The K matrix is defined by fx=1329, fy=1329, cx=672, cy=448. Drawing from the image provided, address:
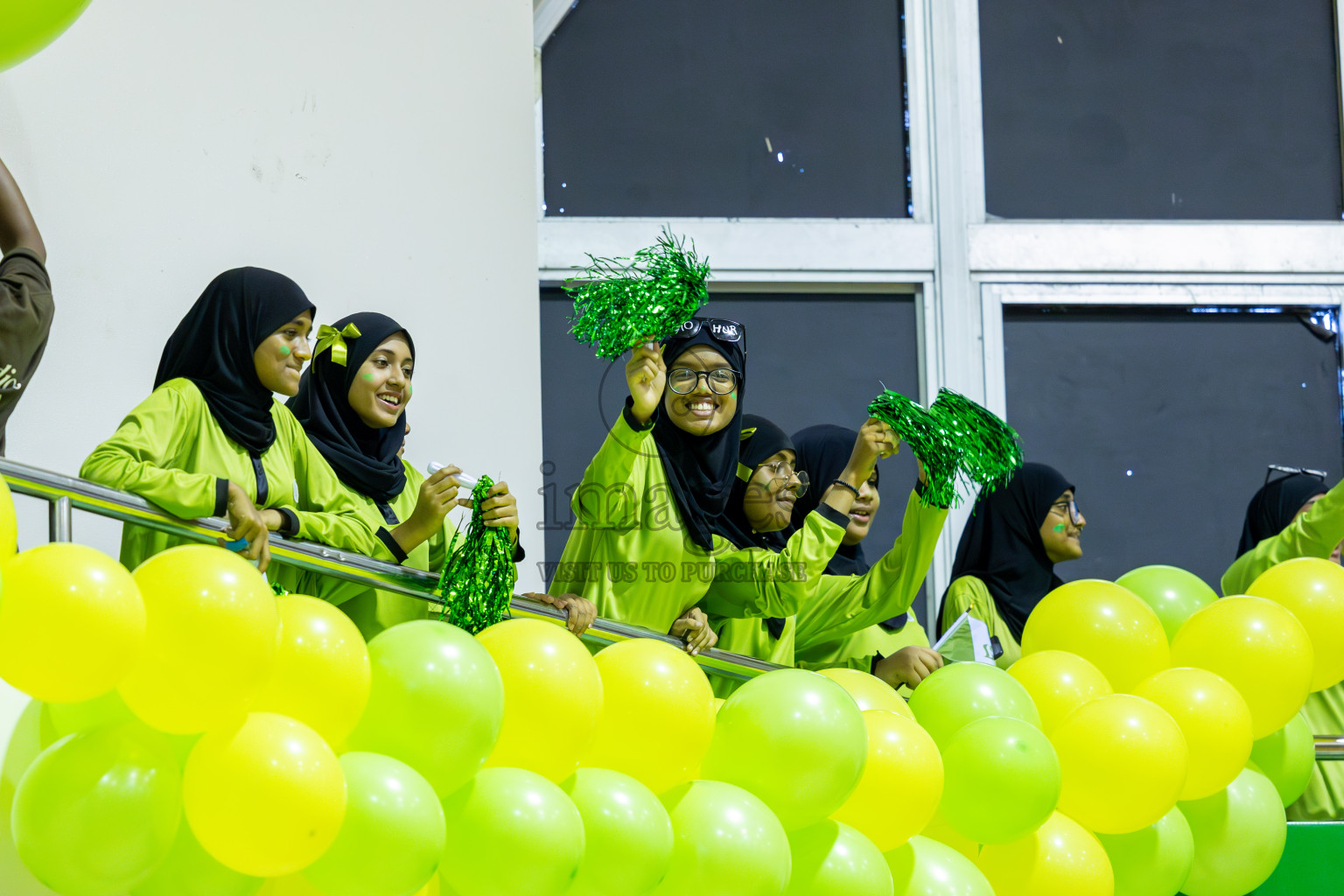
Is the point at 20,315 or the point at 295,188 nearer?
the point at 20,315

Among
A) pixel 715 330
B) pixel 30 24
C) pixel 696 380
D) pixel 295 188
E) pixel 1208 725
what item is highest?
pixel 295 188

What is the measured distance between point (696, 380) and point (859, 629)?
75cm

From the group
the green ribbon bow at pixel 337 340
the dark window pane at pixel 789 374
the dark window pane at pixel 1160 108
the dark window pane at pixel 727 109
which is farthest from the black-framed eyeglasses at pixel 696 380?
the dark window pane at pixel 1160 108

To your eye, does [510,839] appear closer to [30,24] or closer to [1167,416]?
[30,24]

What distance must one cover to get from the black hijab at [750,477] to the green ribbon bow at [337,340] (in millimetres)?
846

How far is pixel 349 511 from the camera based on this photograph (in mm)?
2518

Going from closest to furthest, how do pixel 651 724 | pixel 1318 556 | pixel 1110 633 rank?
1. pixel 651 724
2. pixel 1110 633
3. pixel 1318 556

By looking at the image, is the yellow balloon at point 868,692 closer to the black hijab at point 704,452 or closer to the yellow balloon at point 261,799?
the black hijab at point 704,452

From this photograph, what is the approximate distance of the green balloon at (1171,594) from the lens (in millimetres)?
2471

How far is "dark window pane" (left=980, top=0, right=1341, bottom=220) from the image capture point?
488 centimetres

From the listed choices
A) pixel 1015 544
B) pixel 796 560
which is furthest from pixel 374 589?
pixel 1015 544

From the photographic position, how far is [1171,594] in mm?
2494

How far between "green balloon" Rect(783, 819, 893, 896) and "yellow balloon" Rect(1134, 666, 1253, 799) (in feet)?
2.04

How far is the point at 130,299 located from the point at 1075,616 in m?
2.24
